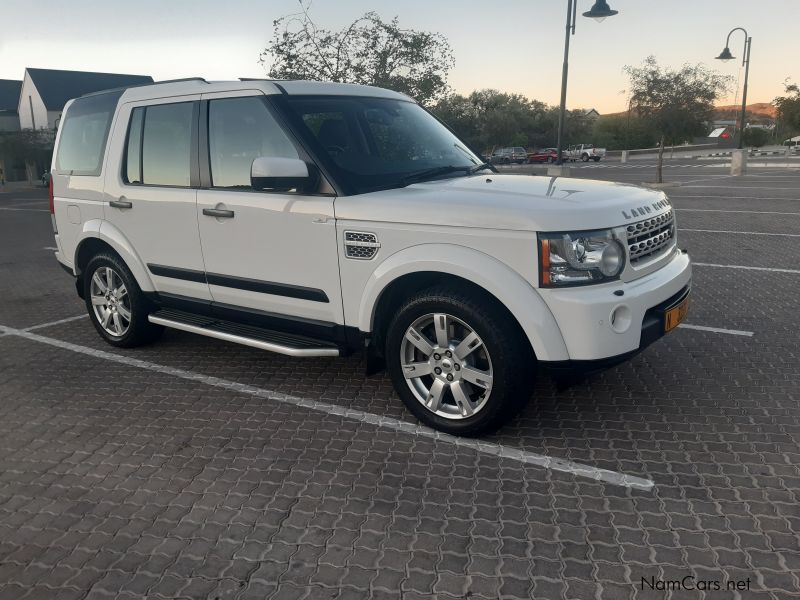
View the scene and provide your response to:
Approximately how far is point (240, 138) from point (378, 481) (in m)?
2.44

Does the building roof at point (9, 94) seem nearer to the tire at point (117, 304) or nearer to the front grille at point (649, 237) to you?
the tire at point (117, 304)

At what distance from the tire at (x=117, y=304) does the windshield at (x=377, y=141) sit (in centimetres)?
206

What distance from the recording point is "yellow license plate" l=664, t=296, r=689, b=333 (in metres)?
3.73

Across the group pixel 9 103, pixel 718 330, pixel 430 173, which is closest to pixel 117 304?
pixel 430 173

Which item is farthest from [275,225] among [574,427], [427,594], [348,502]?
[427,594]

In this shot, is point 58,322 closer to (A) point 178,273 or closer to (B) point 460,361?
(A) point 178,273

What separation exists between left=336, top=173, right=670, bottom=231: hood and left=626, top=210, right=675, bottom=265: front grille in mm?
54

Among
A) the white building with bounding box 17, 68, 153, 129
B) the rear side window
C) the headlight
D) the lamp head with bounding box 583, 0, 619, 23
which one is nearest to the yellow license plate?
the headlight

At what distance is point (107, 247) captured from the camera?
18.0 feet

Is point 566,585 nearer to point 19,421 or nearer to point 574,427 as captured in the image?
point 574,427

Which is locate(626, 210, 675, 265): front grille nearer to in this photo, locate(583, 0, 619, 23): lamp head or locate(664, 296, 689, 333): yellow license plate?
locate(664, 296, 689, 333): yellow license plate

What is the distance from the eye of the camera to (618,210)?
139 inches

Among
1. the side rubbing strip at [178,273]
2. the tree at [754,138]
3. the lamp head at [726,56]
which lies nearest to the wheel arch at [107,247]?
the side rubbing strip at [178,273]

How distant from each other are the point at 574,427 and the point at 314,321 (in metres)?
1.70
